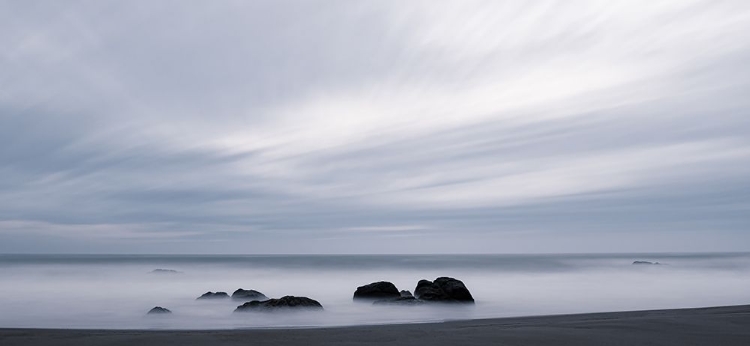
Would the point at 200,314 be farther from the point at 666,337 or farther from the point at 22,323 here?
the point at 666,337

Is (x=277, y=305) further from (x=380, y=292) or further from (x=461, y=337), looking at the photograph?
(x=461, y=337)

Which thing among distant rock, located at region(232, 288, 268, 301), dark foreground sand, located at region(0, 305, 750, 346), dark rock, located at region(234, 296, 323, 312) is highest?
distant rock, located at region(232, 288, 268, 301)

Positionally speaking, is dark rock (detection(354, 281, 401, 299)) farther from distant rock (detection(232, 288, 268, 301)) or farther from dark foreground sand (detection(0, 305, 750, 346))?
dark foreground sand (detection(0, 305, 750, 346))

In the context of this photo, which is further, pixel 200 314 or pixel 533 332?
pixel 200 314

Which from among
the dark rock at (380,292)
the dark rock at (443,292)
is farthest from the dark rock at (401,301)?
the dark rock at (380,292)

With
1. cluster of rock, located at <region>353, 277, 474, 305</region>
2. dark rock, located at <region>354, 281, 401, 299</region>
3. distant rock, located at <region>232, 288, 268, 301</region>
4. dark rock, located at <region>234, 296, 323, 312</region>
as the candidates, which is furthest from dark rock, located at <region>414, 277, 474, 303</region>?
distant rock, located at <region>232, 288, 268, 301</region>

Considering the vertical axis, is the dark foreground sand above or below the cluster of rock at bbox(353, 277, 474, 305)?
below

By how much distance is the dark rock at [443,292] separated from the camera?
20.9 metres

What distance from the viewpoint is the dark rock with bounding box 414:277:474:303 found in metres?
20.9

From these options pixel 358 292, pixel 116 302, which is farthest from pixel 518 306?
pixel 116 302

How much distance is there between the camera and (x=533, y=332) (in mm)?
9594

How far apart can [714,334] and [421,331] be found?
483 centimetres

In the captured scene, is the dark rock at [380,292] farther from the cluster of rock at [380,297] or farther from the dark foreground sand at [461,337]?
the dark foreground sand at [461,337]

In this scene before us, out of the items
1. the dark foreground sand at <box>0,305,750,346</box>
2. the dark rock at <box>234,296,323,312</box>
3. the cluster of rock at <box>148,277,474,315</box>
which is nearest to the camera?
the dark foreground sand at <box>0,305,750,346</box>
